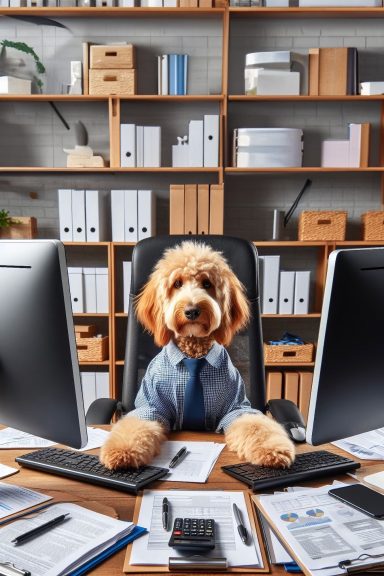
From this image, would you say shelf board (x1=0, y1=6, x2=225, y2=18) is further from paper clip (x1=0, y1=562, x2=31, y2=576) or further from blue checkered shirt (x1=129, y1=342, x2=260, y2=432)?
paper clip (x1=0, y1=562, x2=31, y2=576)

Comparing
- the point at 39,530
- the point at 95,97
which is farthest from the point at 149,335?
the point at 95,97

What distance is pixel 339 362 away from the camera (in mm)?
855

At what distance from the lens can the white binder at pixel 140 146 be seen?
2.98m

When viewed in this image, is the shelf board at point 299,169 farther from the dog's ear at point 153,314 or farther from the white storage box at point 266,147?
the dog's ear at point 153,314

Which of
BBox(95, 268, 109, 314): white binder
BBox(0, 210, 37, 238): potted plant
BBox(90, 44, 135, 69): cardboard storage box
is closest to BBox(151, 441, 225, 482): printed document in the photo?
BBox(95, 268, 109, 314): white binder

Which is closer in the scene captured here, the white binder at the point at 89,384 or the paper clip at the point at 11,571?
the paper clip at the point at 11,571

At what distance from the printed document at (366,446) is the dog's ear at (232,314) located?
430 millimetres

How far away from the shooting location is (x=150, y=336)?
1620 millimetres

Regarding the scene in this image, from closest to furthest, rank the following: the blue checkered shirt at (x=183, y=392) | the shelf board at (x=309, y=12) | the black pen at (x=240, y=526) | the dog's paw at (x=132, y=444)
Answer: the black pen at (x=240, y=526), the dog's paw at (x=132, y=444), the blue checkered shirt at (x=183, y=392), the shelf board at (x=309, y=12)

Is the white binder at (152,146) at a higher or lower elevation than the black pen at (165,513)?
higher

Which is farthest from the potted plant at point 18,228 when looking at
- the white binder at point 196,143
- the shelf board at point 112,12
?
the shelf board at point 112,12

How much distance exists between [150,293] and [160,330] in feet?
0.37

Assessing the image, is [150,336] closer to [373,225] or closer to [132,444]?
[132,444]

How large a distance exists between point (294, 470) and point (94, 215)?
2276 mm
